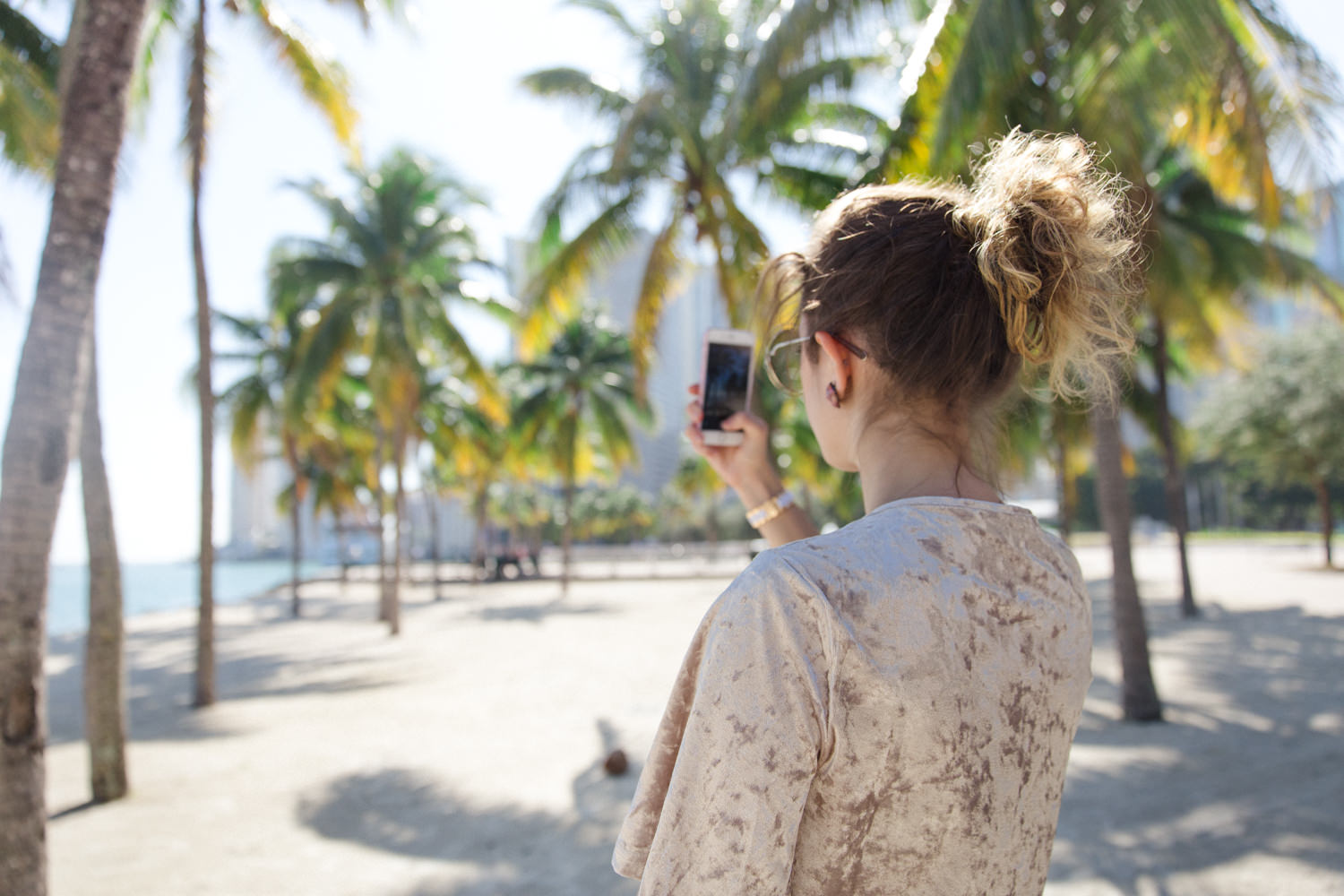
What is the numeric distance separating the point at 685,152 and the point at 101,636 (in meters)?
7.26

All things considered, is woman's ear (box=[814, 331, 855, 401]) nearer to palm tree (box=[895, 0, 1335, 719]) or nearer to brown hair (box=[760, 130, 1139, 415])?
brown hair (box=[760, 130, 1139, 415])

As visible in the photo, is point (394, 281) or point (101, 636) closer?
point (101, 636)

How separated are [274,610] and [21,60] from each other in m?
20.4

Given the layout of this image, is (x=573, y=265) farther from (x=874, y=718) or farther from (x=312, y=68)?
(x=874, y=718)

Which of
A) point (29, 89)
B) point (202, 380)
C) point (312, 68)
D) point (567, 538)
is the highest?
point (312, 68)

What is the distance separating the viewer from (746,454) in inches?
64.8

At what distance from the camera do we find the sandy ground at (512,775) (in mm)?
4348

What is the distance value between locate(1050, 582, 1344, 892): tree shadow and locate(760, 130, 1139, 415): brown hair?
4.06 metres

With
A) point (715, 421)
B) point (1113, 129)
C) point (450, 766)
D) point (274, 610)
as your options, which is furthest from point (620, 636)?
point (274, 610)

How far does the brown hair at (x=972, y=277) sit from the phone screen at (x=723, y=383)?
54cm

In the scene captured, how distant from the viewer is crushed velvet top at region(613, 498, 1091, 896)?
78cm

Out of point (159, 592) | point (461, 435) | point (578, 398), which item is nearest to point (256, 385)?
point (461, 435)

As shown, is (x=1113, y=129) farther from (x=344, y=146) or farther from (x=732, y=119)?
(x=344, y=146)

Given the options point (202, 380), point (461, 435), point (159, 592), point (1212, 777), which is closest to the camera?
point (1212, 777)
